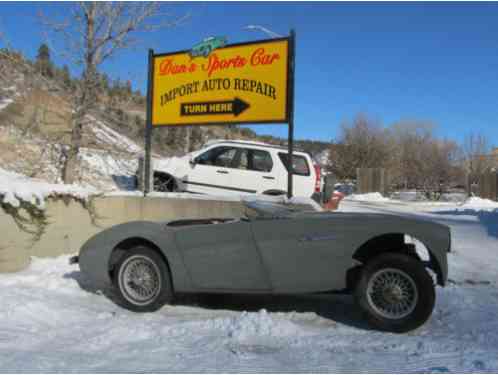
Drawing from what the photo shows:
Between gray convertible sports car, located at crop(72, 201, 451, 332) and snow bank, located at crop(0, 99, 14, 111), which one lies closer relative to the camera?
gray convertible sports car, located at crop(72, 201, 451, 332)

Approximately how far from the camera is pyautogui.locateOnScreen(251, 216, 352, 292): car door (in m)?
4.14

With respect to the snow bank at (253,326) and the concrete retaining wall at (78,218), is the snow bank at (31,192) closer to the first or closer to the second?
the concrete retaining wall at (78,218)

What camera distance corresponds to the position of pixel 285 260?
423 cm

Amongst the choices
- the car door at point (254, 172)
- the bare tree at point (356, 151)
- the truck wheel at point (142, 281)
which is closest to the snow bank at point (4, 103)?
the car door at point (254, 172)

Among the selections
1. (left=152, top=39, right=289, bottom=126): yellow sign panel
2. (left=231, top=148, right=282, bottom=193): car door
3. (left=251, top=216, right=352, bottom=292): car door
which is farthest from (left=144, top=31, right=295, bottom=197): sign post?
(left=251, top=216, right=352, bottom=292): car door

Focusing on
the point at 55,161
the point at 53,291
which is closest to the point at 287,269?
the point at 53,291

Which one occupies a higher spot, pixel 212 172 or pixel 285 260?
pixel 212 172

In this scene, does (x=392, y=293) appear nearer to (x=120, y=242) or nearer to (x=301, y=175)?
(x=120, y=242)

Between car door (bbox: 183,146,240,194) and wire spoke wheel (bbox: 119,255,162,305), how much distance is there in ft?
20.7

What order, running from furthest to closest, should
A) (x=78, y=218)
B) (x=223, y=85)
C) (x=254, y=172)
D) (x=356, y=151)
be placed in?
(x=356, y=151) → (x=254, y=172) → (x=223, y=85) → (x=78, y=218)

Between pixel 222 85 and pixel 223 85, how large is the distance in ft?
0.07

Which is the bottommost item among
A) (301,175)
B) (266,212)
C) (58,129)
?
(266,212)

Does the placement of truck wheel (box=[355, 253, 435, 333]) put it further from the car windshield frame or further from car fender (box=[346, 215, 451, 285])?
the car windshield frame

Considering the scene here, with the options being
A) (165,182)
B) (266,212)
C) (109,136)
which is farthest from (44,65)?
(266,212)
